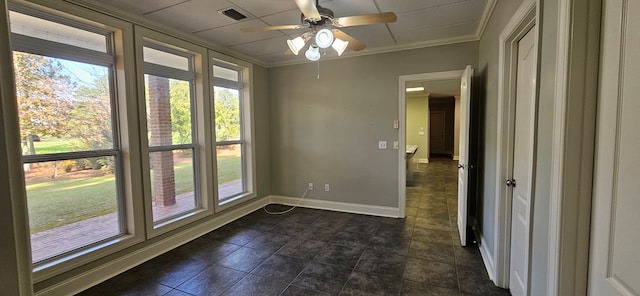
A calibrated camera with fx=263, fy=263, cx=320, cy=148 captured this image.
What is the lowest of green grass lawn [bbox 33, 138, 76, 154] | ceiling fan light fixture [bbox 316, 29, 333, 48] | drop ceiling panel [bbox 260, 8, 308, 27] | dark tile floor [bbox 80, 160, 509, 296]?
dark tile floor [bbox 80, 160, 509, 296]

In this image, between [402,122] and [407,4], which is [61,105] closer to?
[407,4]

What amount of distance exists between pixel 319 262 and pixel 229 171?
2.09 metres

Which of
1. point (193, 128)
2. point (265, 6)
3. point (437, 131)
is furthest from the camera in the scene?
point (437, 131)

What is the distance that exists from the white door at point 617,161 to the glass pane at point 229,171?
Answer: 3.68m

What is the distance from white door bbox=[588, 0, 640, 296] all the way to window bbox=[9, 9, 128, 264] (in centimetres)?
336

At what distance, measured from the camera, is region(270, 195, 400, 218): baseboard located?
3934mm

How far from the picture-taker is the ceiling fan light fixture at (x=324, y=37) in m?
1.95

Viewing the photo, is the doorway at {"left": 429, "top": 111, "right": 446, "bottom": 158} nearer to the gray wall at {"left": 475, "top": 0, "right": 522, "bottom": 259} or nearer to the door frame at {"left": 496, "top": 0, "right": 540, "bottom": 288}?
the gray wall at {"left": 475, "top": 0, "right": 522, "bottom": 259}

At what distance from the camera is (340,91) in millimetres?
4062

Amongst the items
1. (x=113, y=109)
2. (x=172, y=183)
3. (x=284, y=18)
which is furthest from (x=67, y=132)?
(x=284, y=18)

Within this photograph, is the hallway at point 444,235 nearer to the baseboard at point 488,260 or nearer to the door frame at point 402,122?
the baseboard at point 488,260

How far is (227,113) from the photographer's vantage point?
390cm

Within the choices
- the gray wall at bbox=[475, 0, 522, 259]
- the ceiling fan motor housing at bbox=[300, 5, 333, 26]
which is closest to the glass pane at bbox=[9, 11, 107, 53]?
the ceiling fan motor housing at bbox=[300, 5, 333, 26]

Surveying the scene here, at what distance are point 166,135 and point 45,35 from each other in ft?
4.19
